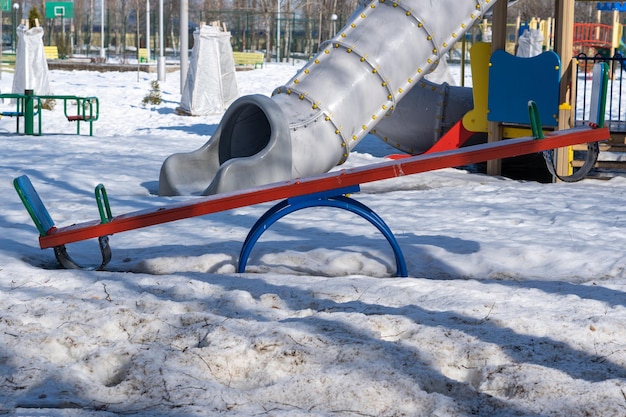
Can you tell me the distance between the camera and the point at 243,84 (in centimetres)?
2427

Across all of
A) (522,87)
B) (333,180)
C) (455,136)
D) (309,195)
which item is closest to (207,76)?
(455,136)

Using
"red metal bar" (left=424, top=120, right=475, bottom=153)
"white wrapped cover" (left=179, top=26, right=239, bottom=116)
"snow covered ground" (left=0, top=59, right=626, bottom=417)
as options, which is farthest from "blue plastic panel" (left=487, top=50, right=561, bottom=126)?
"white wrapped cover" (left=179, top=26, right=239, bottom=116)

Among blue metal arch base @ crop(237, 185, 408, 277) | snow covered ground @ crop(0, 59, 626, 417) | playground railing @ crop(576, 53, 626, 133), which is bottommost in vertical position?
snow covered ground @ crop(0, 59, 626, 417)

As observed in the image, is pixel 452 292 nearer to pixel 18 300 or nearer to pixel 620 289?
pixel 620 289

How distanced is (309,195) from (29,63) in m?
14.8

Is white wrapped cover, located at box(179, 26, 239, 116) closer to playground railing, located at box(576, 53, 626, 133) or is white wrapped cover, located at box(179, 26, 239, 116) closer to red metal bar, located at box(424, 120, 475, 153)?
playground railing, located at box(576, 53, 626, 133)

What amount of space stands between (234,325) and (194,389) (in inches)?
26.6

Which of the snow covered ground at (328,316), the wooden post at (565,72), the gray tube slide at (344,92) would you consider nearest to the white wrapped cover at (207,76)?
the gray tube slide at (344,92)

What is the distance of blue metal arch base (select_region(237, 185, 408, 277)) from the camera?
486 cm

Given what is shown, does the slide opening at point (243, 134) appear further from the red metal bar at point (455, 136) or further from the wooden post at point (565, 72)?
the wooden post at point (565, 72)

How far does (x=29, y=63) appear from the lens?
719 inches

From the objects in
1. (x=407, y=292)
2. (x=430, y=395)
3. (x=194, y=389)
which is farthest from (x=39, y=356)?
(x=407, y=292)

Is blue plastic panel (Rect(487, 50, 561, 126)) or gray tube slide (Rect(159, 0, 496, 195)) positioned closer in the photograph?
gray tube slide (Rect(159, 0, 496, 195))

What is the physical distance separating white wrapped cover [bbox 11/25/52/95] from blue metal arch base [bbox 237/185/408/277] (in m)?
14.3
